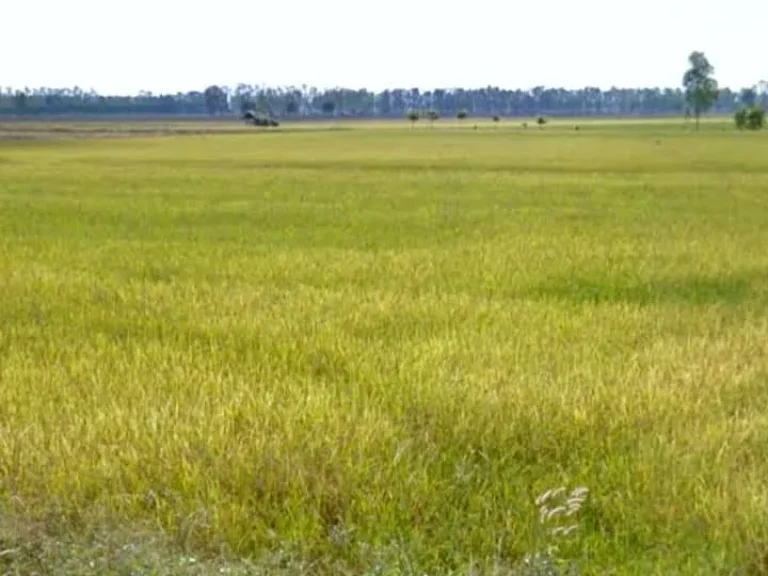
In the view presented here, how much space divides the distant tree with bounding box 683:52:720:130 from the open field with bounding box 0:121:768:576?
98.0 m

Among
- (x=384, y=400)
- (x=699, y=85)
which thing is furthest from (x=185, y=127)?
(x=384, y=400)

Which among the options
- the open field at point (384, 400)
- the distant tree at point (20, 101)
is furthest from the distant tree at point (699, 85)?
the distant tree at point (20, 101)

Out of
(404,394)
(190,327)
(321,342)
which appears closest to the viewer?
(404,394)

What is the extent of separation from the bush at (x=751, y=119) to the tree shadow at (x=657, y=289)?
92867 millimetres

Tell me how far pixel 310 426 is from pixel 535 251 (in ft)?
29.0

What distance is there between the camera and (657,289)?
10367 millimetres

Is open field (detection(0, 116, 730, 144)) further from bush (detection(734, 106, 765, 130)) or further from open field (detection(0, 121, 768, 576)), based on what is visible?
open field (detection(0, 121, 768, 576))

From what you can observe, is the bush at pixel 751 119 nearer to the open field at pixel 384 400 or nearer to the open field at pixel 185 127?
the open field at pixel 185 127

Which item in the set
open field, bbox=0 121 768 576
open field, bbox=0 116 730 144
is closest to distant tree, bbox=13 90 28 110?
open field, bbox=0 116 730 144

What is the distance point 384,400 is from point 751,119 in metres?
99.8

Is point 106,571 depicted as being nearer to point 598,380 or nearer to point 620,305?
point 598,380

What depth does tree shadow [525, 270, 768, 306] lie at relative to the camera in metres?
9.79

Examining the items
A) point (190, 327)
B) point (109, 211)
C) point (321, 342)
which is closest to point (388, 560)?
point (321, 342)

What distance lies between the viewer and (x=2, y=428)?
17.2 ft
